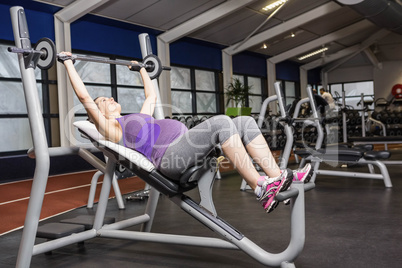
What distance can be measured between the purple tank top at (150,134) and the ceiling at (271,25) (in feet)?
15.3


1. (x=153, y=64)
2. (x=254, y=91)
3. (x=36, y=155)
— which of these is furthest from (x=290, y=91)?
(x=36, y=155)

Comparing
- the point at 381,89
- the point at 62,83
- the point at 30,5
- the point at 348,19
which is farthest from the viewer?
Answer: the point at 381,89

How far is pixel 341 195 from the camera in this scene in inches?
139

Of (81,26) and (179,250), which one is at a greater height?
(81,26)

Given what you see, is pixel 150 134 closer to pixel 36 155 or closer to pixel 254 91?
pixel 36 155

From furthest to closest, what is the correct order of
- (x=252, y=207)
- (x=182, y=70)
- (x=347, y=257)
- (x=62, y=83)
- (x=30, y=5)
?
(x=182, y=70) < (x=62, y=83) < (x=30, y=5) < (x=252, y=207) < (x=347, y=257)

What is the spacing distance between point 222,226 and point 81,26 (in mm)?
5975

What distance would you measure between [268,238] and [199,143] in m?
0.77

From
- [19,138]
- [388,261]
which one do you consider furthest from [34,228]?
[19,138]

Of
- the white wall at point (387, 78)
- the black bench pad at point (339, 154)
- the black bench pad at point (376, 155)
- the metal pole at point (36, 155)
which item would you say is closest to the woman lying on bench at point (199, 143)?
the metal pole at point (36, 155)

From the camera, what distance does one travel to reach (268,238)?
2.24 meters

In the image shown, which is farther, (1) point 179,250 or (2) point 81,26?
(2) point 81,26

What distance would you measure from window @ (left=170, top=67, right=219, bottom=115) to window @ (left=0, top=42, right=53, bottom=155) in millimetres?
3257

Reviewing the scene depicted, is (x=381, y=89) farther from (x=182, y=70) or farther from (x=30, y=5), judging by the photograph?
(x=30, y=5)
